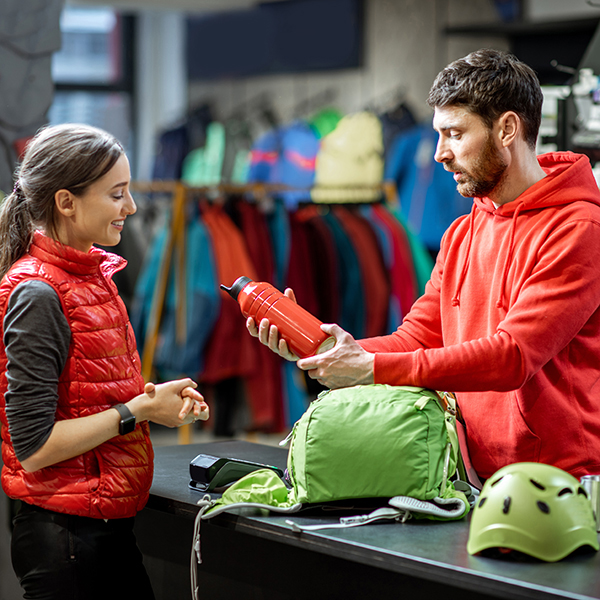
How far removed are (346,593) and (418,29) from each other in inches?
199

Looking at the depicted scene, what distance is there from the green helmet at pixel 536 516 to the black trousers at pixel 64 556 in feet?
2.42

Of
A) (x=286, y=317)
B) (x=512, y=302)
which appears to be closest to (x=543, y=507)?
(x=512, y=302)

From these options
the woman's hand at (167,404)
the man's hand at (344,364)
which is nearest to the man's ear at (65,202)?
the woman's hand at (167,404)

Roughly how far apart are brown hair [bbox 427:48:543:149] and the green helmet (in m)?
0.79

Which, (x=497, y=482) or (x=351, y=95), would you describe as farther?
(x=351, y=95)

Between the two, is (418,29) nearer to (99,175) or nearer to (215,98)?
(215,98)

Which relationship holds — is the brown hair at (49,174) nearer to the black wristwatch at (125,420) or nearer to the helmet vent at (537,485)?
the black wristwatch at (125,420)

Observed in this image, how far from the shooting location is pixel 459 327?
2.09m

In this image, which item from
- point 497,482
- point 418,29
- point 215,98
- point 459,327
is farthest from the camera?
point 215,98

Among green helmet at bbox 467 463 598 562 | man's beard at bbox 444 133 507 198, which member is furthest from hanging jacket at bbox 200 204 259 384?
green helmet at bbox 467 463 598 562

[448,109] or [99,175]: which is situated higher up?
[448,109]

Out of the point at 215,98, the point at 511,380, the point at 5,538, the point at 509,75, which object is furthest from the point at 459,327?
the point at 215,98

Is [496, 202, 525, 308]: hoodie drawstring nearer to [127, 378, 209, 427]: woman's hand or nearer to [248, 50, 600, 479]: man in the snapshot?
[248, 50, 600, 479]: man

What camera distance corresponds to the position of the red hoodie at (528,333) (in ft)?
6.00
